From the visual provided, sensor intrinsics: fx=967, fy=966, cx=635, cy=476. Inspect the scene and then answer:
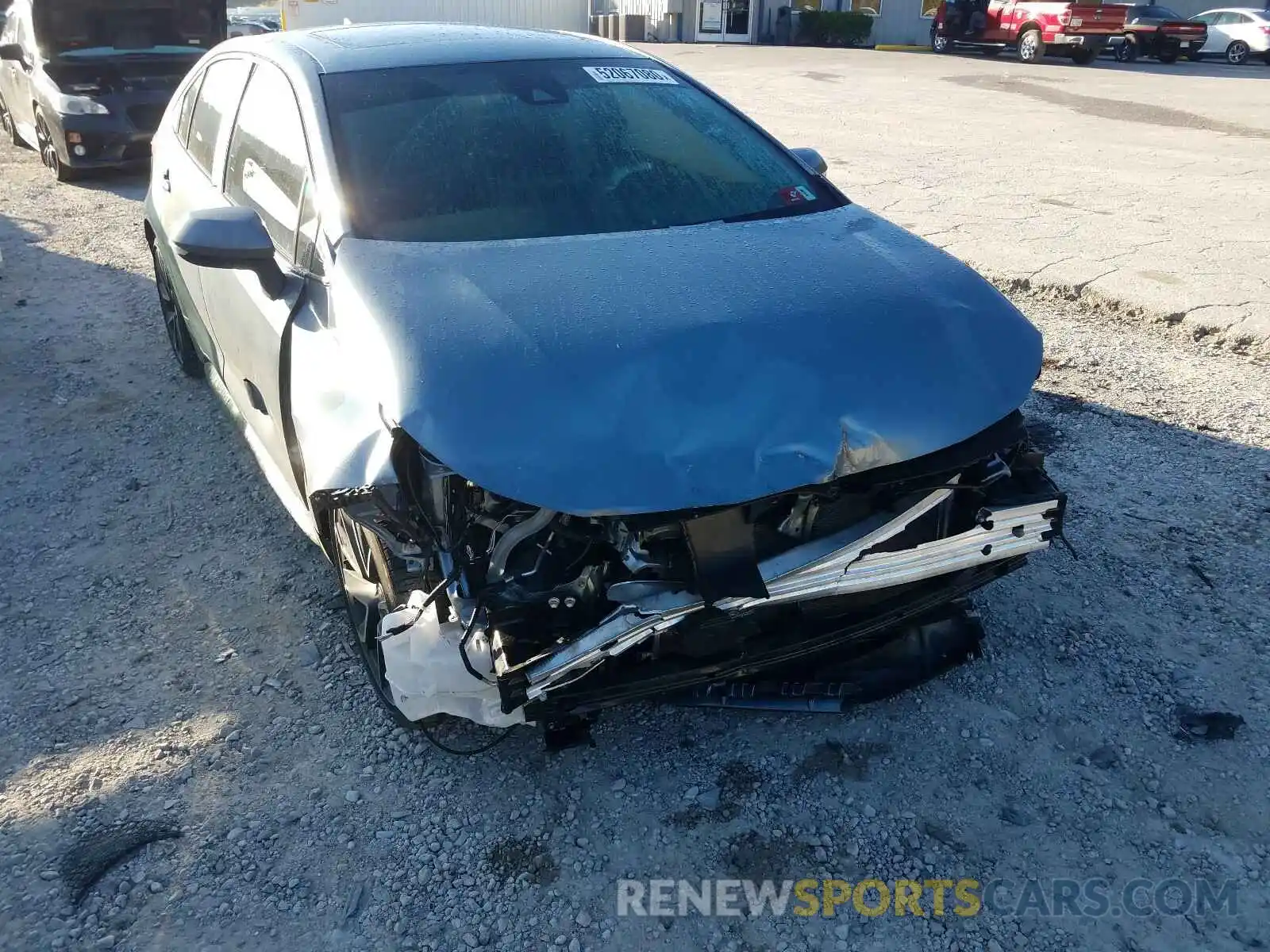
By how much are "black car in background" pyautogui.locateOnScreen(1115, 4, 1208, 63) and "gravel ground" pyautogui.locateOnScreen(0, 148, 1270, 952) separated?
22.8 m

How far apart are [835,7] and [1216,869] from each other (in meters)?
30.5

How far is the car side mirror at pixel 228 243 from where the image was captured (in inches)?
108

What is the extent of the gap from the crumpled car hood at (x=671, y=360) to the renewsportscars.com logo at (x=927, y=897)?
0.95 meters

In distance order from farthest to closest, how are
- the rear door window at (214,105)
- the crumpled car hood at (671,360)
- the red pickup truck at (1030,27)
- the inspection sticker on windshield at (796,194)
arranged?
the red pickup truck at (1030,27)
the rear door window at (214,105)
the inspection sticker on windshield at (796,194)
the crumpled car hood at (671,360)

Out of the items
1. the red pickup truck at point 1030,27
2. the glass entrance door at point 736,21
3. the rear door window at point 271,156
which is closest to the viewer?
the rear door window at point 271,156

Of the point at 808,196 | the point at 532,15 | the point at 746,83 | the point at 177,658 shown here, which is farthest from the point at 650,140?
the point at 532,15

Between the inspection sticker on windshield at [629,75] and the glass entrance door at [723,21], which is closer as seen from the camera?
the inspection sticker on windshield at [629,75]

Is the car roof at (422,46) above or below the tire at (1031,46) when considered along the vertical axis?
above

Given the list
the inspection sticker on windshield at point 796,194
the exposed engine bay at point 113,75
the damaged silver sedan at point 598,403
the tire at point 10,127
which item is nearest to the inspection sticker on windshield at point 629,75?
the damaged silver sedan at point 598,403

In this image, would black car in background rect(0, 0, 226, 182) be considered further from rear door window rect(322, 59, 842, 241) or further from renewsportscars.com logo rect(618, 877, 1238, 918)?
renewsportscars.com logo rect(618, 877, 1238, 918)

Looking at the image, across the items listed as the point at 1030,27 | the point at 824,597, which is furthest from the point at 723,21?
the point at 824,597

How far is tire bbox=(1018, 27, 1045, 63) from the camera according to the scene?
2089cm

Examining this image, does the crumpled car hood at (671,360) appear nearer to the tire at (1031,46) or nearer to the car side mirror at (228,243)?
the car side mirror at (228,243)

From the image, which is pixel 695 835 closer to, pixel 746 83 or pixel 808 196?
pixel 808 196
